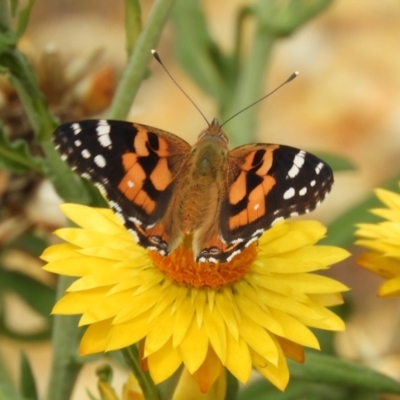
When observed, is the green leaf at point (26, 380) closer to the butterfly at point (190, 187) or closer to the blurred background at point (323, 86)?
the butterfly at point (190, 187)

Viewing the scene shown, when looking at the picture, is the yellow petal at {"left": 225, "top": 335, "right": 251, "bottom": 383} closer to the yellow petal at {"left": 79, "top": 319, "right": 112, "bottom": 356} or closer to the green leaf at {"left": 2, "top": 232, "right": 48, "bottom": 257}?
the yellow petal at {"left": 79, "top": 319, "right": 112, "bottom": 356}

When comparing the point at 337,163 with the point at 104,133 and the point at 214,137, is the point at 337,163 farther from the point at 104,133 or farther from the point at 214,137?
the point at 104,133

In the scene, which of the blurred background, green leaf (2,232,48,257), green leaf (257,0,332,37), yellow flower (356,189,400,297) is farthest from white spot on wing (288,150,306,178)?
the blurred background

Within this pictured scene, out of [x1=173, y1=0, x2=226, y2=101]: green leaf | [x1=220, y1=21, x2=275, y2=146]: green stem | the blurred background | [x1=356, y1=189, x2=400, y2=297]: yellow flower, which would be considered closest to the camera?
[x1=356, y1=189, x2=400, y2=297]: yellow flower

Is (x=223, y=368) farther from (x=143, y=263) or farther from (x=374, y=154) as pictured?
(x=374, y=154)

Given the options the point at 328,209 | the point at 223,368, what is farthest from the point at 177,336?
the point at 328,209
